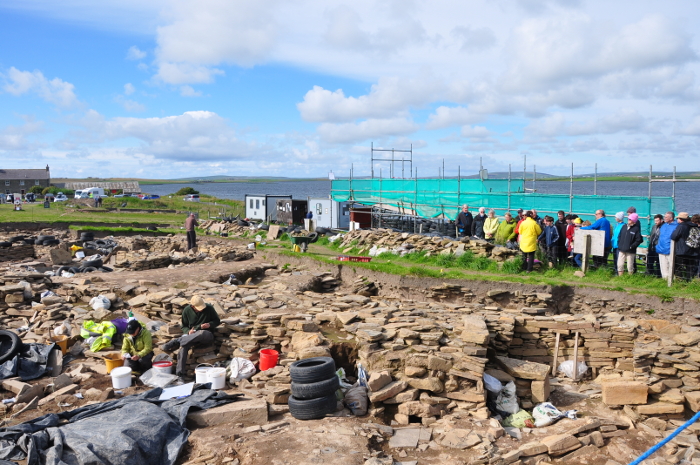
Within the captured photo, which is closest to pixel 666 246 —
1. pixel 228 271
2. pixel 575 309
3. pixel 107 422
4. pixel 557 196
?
pixel 575 309

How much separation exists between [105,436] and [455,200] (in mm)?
18645

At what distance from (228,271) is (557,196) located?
12.1 meters

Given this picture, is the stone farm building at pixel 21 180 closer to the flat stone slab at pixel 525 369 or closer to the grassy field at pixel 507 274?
the grassy field at pixel 507 274

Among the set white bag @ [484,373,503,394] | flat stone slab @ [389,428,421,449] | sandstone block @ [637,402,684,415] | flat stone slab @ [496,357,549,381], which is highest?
flat stone slab @ [496,357,549,381]

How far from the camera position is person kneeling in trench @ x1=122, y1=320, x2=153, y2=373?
10.0 metres

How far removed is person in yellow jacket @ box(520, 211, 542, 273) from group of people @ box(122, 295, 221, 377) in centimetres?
922

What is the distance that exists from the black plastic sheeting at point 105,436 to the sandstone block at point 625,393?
704 cm

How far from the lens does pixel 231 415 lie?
784cm

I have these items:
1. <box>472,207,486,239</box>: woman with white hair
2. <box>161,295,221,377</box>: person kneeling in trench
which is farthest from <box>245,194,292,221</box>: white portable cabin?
<box>161,295,221,377</box>: person kneeling in trench

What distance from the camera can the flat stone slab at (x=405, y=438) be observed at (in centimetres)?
766

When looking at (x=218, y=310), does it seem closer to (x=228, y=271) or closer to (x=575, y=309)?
(x=228, y=271)

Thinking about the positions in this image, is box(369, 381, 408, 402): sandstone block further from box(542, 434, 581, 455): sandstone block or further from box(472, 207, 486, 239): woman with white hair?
box(472, 207, 486, 239): woman with white hair


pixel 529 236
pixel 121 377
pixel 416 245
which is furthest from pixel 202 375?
pixel 416 245

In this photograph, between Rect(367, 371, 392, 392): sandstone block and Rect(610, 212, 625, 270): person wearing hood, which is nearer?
Rect(367, 371, 392, 392): sandstone block
